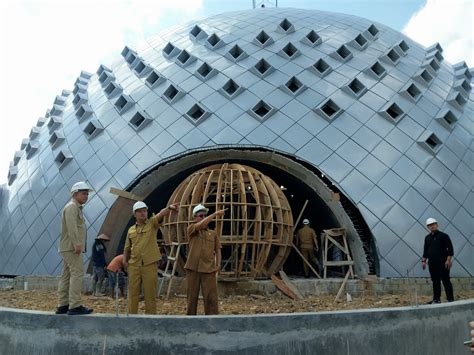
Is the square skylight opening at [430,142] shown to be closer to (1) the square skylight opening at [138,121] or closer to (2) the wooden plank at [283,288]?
(2) the wooden plank at [283,288]

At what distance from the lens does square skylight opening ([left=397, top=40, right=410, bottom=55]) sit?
17.5m

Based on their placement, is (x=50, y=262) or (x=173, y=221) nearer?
(x=173, y=221)

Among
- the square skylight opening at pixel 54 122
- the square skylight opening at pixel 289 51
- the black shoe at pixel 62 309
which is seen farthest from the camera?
the square skylight opening at pixel 54 122

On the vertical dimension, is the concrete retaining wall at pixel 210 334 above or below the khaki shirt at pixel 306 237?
below

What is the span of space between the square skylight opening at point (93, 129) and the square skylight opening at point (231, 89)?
4154mm

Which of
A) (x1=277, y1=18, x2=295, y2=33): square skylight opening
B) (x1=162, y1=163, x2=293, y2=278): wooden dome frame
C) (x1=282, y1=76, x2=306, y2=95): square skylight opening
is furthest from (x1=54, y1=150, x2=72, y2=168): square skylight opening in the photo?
(x1=277, y1=18, x2=295, y2=33): square skylight opening

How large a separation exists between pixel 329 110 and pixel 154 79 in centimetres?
617

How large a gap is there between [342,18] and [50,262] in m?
14.5

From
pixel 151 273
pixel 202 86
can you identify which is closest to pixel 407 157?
pixel 202 86

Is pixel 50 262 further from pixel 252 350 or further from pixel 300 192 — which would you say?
pixel 252 350

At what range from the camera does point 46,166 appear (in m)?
16.0

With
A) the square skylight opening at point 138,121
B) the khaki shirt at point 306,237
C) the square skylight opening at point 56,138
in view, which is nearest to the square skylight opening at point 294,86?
the square skylight opening at point 138,121

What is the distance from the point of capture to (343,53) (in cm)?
1655

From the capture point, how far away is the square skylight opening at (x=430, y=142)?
13789mm
